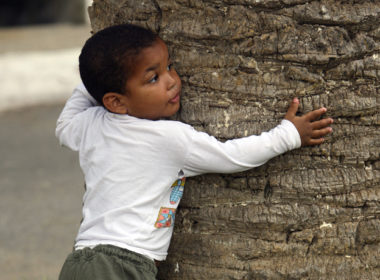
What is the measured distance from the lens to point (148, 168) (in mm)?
2561

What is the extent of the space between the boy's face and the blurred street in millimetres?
2923

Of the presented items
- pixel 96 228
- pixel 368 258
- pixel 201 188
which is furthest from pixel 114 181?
pixel 368 258

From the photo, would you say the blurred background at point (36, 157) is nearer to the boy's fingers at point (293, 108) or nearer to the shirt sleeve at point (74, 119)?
the shirt sleeve at point (74, 119)

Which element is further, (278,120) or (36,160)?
(36,160)

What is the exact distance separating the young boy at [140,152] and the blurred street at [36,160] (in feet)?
9.00

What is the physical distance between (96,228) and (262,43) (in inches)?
38.3

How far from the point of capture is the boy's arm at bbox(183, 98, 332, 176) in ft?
8.21

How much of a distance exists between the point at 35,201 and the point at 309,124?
4.68 m

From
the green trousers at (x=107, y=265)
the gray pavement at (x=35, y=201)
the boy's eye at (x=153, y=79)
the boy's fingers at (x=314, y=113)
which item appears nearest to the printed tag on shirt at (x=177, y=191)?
the green trousers at (x=107, y=265)

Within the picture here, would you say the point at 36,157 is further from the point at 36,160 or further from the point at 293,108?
the point at 293,108

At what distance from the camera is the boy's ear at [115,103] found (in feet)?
8.60

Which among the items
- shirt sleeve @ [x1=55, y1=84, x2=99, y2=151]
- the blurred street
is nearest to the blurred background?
the blurred street

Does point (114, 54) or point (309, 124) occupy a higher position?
point (114, 54)

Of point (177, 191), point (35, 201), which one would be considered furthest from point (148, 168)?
point (35, 201)
